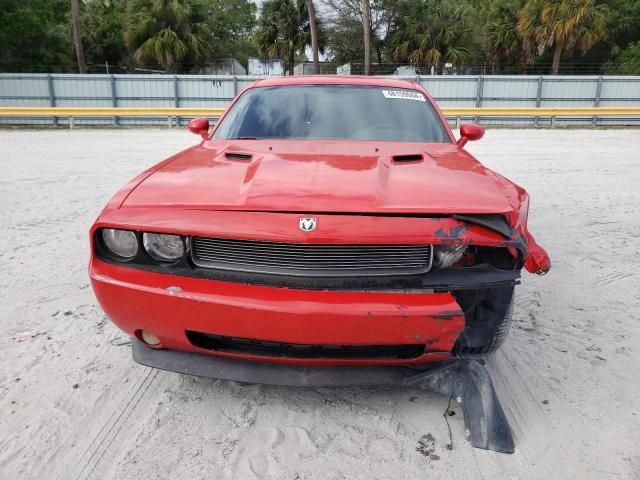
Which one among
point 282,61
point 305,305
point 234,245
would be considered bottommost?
point 305,305

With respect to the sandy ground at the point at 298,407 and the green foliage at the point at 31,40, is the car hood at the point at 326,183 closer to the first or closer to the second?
the sandy ground at the point at 298,407

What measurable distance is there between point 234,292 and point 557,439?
4.89ft

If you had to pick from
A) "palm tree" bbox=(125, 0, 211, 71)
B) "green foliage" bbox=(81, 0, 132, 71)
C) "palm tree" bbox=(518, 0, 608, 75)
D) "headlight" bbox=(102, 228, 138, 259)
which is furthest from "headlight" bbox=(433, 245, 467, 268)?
"green foliage" bbox=(81, 0, 132, 71)

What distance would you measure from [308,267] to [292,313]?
0.20 metres

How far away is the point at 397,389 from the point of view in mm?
2471

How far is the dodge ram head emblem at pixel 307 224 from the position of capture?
187cm

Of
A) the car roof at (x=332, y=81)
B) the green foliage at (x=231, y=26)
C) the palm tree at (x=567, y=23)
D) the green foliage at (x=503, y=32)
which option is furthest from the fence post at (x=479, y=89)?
the green foliage at (x=231, y=26)

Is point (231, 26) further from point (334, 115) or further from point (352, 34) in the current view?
point (334, 115)

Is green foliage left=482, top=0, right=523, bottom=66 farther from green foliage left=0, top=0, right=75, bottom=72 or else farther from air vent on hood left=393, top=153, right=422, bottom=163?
air vent on hood left=393, top=153, right=422, bottom=163

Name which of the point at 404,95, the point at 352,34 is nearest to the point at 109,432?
the point at 404,95

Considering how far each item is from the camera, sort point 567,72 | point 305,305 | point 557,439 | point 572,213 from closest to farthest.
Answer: point 305,305
point 557,439
point 572,213
point 567,72

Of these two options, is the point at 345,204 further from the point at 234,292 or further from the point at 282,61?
the point at 282,61

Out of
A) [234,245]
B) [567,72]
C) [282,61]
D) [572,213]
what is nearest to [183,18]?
[282,61]

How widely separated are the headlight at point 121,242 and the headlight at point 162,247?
0.17 ft
